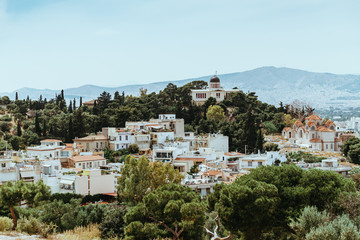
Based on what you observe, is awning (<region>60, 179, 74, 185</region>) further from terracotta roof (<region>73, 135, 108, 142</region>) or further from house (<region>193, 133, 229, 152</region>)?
house (<region>193, 133, 229, 152</region>)

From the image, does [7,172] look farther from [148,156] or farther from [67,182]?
[148,156]

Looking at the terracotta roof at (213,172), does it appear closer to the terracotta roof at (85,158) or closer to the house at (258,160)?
the house at (258,160)

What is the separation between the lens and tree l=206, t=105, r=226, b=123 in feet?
161

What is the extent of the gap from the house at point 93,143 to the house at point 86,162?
4.91 metres

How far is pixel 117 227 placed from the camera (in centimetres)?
1738

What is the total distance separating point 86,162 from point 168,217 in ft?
62.1

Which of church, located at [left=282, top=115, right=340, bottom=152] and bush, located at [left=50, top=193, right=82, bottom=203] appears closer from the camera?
bush, located at [left=50, top=193, right=82, bottom=203]

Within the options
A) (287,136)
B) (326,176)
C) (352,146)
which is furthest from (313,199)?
(287,136)

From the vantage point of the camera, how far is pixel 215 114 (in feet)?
162

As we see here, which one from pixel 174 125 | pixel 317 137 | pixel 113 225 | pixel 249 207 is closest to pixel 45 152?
pixel 174 125

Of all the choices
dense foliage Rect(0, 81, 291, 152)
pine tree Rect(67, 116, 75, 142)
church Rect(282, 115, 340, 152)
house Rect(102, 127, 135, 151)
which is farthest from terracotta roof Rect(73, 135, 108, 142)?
church Rect(282, 115, 340, 152)

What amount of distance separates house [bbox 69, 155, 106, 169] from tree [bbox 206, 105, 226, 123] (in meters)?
18.2

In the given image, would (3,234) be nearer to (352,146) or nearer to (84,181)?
(84,181)

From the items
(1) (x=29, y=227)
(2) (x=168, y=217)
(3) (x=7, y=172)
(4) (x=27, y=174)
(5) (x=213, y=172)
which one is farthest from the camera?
(5) (x=213, y=172)
